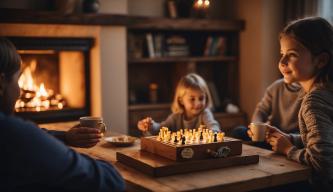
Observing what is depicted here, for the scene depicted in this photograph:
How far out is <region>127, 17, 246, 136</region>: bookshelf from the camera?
14.3 ft

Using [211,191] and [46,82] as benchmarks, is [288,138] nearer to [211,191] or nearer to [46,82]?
[211,191]

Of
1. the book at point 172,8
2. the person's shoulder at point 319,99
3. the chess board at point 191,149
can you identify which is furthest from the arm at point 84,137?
the book at point 172,8

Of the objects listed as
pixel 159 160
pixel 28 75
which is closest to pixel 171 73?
pixel 28 75

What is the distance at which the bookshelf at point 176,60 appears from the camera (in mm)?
4348

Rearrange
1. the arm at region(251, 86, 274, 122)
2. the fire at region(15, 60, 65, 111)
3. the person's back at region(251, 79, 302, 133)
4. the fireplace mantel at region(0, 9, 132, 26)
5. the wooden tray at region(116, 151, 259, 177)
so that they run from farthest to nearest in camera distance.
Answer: the fire at region(15, 60, 65, 111) < the fireplace mantel at region(0, 9, 132, 26) < the arm at region(251, 86, 274, 122) < the person's back at region(251, 79, 302, 133) < the wooden tray at region(116, 151, 259, 177)

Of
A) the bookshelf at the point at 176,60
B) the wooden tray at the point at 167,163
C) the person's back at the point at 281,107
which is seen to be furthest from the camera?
the bookshelf at the point at 176,60

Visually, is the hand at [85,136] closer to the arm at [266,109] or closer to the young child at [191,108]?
the young child at [191,108]

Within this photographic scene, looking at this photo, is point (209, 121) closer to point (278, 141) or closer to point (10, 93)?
point (278, 141)

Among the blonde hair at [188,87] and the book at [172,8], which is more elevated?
the book at [172,8]

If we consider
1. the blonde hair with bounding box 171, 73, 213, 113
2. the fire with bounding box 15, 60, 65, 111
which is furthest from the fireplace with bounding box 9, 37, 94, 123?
the blonde hair with bounding box 171, 73, 213, 113

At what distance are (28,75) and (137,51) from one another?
1.08 meters

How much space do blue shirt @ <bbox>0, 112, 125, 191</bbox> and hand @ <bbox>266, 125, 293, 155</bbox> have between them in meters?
0.89

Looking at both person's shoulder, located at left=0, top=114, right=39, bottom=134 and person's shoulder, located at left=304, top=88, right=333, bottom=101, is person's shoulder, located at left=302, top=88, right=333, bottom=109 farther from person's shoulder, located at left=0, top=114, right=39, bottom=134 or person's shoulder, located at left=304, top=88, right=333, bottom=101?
person's shoulder, located at left=0, top=114, right=39, bottom=134

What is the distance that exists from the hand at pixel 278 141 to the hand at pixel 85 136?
74cm
